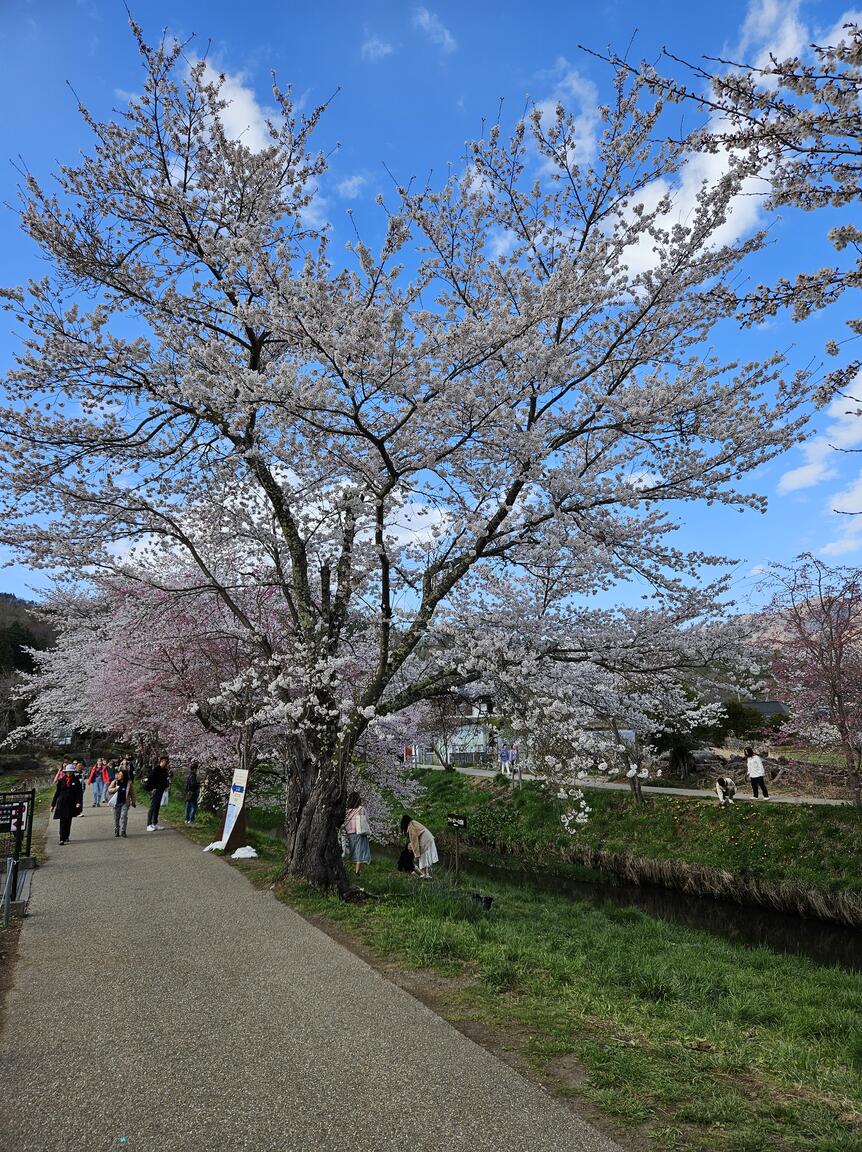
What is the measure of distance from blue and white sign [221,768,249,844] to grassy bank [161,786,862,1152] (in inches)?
79.6

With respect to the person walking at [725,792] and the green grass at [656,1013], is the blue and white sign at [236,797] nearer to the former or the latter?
the green grass at [656,1013]

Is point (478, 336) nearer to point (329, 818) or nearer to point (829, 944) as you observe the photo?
point (329, 818)

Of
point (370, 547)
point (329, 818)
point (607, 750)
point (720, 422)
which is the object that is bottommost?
point (329, 818)

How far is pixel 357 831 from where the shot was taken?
36.8 feet

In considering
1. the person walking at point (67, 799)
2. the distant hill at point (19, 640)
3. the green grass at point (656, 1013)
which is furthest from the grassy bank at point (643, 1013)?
the distant hill at point (19, 640)

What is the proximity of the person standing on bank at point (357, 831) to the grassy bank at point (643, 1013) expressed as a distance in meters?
1.26

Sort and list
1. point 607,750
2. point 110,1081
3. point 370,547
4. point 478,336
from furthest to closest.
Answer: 1. point 370,547
2. point 607,750
3. point 478,336
4. point 110,1081

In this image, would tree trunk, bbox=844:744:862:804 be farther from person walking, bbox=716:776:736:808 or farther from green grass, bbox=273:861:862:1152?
Result: green grass, bbox=273:861:862:1152

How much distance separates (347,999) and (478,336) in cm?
575

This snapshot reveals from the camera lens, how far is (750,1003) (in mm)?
6703

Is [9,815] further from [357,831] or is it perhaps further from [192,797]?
[192,797]

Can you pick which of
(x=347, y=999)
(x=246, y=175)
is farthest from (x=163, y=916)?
(x=246, y=175)

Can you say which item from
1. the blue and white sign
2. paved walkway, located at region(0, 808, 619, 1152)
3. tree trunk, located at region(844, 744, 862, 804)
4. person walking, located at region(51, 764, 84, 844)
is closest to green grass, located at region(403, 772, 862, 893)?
tree trunk, located at region(844, 744, 862, 804)

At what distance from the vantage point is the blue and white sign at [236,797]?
11992 millimetres
